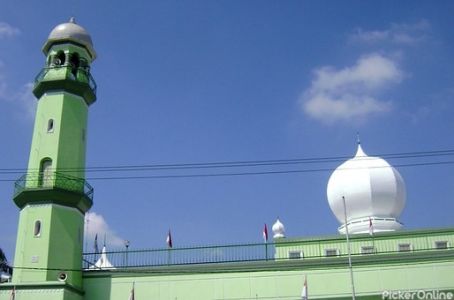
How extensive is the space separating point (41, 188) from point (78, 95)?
594 cm

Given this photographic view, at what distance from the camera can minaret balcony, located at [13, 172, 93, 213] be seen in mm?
30812

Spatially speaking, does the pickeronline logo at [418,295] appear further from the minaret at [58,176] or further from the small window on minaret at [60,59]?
the small window on minaret at [60,59]

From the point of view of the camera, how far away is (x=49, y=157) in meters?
31.9

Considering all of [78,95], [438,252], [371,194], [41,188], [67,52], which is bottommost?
[438,252]

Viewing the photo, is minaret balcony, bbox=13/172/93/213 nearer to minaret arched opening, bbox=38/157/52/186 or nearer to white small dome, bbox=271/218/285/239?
minaret arched opening, bbox=38/157/52/186

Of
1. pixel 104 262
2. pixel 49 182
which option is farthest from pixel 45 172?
pixel 104 262

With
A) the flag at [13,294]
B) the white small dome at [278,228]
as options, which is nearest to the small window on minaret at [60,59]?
the flag at [13,294]

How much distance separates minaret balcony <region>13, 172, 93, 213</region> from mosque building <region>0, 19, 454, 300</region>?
0.17 feet

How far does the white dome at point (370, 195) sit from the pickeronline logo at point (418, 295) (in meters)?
12.2

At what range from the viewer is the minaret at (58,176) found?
29.8 m

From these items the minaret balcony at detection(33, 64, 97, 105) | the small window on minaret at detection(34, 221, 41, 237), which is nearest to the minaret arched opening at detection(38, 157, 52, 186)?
the small window on minaret at detection(34, 221, 41, 237)

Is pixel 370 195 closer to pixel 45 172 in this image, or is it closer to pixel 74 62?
pixel 74 62

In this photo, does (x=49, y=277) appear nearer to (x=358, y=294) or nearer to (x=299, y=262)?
(x=299, y=262)

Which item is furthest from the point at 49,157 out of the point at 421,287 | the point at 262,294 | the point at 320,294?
the point at 421,287
